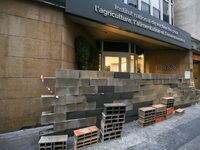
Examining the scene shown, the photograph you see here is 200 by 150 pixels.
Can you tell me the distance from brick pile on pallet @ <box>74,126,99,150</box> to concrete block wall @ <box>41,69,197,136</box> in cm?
66

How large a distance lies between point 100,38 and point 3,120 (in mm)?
8104

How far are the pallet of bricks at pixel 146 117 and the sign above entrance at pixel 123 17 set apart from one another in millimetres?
4630

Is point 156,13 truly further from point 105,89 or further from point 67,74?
point 67,74

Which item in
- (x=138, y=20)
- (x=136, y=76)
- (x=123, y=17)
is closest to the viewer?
(x=136, y=76)

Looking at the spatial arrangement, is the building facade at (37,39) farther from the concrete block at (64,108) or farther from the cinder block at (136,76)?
the cinder block at (136,76)

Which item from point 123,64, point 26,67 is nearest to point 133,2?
point 123,64

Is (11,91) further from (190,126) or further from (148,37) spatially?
(148,37)

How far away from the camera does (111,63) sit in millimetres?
12500

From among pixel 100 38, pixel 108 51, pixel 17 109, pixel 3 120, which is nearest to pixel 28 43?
pixel 17 109

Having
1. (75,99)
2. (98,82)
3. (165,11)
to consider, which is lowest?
(75,99)

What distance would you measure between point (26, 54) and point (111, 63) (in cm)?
766

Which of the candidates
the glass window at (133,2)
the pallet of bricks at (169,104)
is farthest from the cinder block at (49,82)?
the glass window at (133,2)

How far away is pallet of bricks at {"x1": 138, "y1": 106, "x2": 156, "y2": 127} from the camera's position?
6.01 m

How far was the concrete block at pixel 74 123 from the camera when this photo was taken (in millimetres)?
4734
